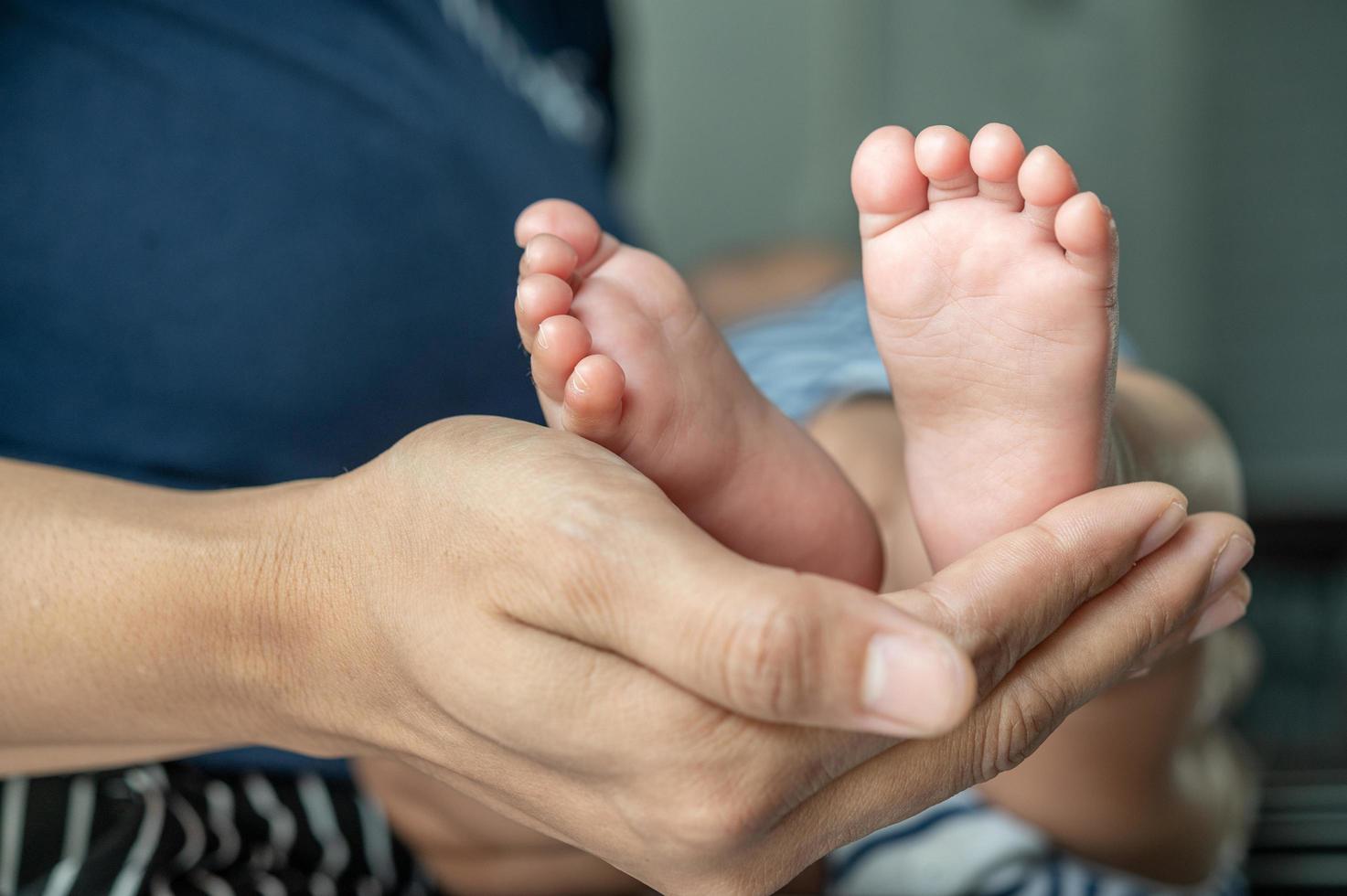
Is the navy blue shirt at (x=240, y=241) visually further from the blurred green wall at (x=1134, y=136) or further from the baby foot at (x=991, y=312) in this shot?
the blurred green wall at (x=1134, y=136)

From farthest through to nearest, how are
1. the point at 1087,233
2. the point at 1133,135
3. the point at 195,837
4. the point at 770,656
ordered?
the point at 1133,135 < the point at 195,837 < the point at 1087,233 < the point at 770,656

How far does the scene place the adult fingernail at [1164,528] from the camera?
0.45 m

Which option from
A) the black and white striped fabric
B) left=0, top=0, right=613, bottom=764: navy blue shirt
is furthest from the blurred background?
the black and white striped fabric

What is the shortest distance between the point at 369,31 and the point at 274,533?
1.82 feet

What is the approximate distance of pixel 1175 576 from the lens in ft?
1.51

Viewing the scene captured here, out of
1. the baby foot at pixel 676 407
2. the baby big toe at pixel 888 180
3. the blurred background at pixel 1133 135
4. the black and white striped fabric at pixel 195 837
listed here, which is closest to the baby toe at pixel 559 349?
the baby foot at pixel 676 407

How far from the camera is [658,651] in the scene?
341 mm

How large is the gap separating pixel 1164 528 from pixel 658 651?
0.77ft

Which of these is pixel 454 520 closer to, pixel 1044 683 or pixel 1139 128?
pixel 1044 683

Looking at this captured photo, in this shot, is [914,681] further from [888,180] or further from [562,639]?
[888,180]

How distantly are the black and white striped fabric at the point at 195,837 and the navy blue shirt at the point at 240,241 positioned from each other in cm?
20

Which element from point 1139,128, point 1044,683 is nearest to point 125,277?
point 1044,683

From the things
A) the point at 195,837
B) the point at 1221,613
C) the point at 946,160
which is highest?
the point at 946,160

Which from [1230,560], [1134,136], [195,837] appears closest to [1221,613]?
[1230,560]
